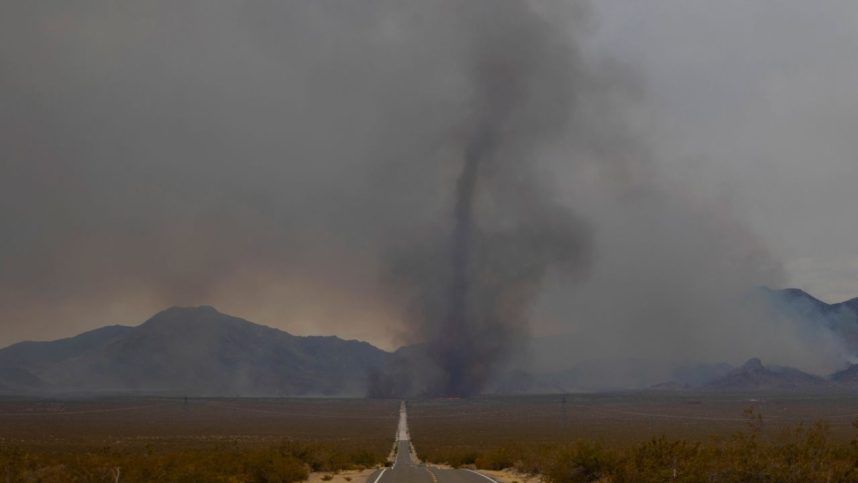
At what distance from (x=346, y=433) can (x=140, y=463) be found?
216ft

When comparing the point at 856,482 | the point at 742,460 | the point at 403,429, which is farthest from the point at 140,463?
the point at 403,429

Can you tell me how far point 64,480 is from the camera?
22.0 m

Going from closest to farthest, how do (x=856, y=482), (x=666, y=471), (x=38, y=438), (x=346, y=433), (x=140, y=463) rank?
(x=856, y=482) → (x=666, y=471) → (x=140, y=463) → (x=38, y=438) → (x=346, y=433)

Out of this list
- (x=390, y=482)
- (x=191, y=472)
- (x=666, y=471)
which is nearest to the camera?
(x=666, y=471)

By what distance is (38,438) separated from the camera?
71562 millimetres

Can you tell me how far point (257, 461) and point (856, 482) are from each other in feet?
73.8

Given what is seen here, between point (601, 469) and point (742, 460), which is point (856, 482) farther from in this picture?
point (601, 469)

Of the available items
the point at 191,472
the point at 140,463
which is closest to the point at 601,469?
the point at 191,472

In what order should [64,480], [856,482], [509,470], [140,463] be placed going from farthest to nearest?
[509,470], [140,463], [64,480], [856,482]

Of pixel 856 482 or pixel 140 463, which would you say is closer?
pixel 856 482

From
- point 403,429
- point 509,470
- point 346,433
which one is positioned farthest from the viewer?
point 403,429

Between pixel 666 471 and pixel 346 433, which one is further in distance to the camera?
pixel 346 433

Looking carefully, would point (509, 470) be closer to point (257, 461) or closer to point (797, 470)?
point (257, 461)

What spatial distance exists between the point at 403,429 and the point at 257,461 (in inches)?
3045
